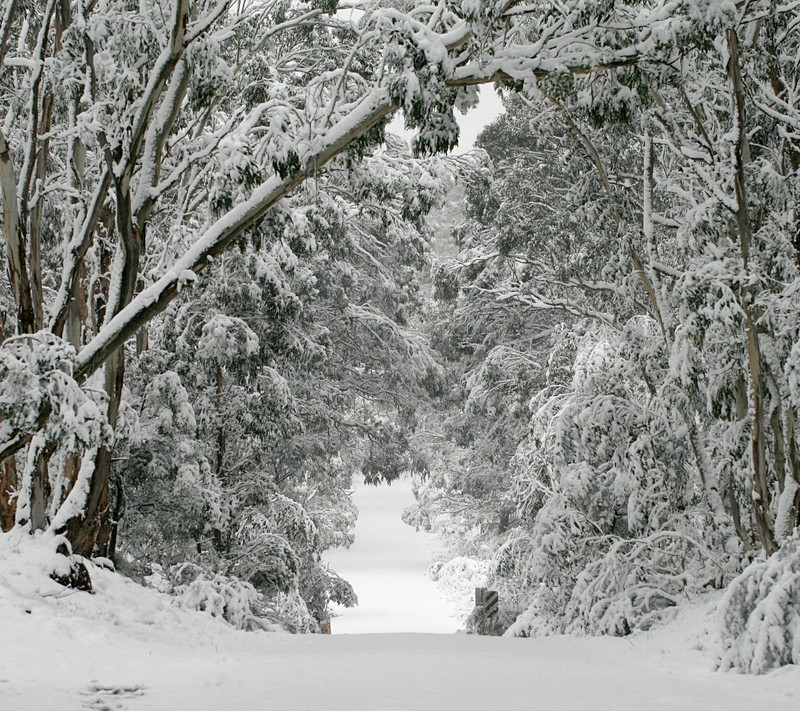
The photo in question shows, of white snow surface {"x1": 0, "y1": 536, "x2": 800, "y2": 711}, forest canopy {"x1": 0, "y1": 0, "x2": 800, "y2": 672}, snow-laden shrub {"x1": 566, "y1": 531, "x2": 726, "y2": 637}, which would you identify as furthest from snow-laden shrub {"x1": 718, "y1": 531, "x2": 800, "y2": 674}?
snow-laden shrub {"x1": 566, "y1": 531, "x2": 726, "y2": 637}

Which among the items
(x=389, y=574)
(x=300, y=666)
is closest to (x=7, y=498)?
(x=300, y=666)

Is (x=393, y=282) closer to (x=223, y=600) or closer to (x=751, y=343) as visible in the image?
(x=223, y=600)

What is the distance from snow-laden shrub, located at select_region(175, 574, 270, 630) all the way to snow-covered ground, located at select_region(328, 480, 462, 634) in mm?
11043

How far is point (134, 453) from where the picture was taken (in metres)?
12.0

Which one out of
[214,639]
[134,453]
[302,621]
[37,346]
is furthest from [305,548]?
[37,346]

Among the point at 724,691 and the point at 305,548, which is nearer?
the point at 724,691

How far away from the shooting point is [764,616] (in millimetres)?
5891

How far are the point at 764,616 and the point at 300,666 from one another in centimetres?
336

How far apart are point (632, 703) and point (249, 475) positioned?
940 centimetres

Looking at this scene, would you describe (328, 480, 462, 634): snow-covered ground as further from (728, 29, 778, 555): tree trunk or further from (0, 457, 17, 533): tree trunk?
(728, 29, 778, 555): tree trunk

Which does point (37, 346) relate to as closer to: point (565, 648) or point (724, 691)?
point (724, 691)

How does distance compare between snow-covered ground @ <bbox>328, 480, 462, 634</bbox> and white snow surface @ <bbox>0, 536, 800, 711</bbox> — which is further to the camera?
snow-covered ground @ <bbox>328, 480, 462, 634</bbox>

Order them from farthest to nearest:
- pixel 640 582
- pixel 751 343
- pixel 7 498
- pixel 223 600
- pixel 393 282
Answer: pixel 393 282 → pixel 223 600 → pixel 640 582 → pixel 7 498 → pixel 751 343

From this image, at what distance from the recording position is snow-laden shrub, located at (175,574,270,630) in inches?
421
